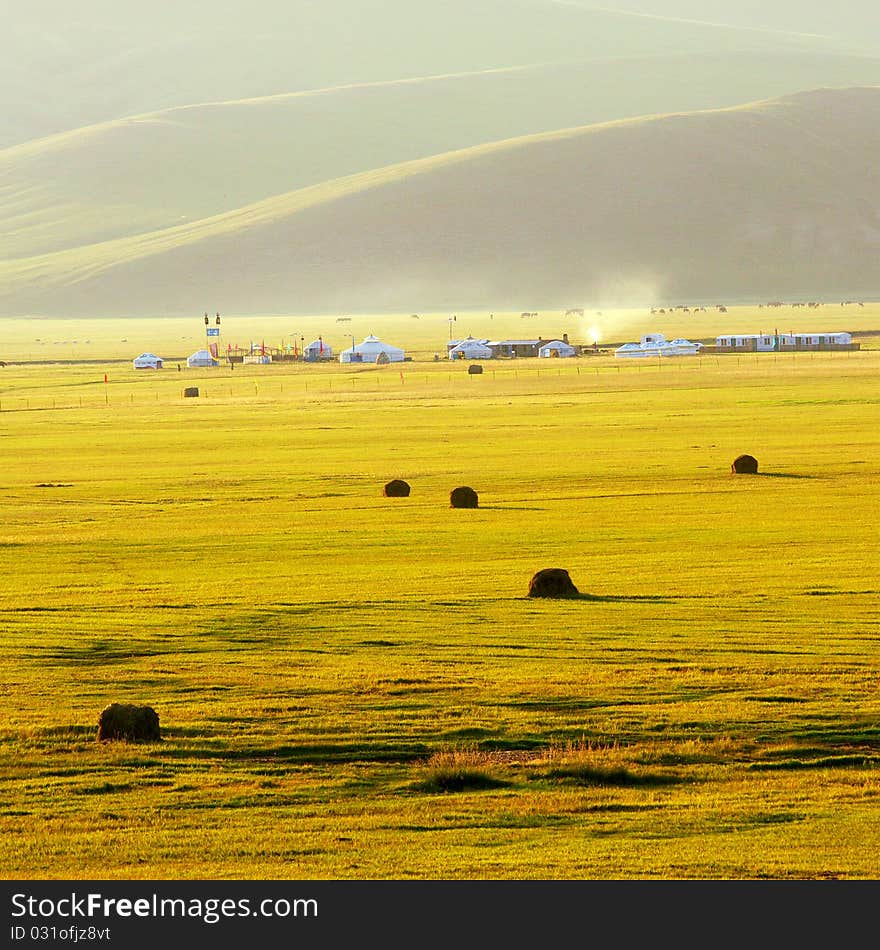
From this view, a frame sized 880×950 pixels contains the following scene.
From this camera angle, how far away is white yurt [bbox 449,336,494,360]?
142500mm

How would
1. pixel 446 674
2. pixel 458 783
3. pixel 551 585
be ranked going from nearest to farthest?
pixel 458 783, pixel 446 674, pixel 551 585

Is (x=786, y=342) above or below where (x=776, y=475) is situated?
above

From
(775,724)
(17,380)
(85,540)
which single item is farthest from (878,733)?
(17,380)

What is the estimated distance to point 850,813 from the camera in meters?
15.3

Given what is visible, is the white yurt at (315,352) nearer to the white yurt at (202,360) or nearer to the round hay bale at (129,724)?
the white yurt at (202,360)

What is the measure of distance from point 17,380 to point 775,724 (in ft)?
377

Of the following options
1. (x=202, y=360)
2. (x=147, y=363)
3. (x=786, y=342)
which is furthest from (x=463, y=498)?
(x=786, y=342)

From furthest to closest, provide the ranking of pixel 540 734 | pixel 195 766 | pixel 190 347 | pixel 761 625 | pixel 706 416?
1. pixel 190 347
2. pixel 706 416
3. pixel 761 625
4. pixel 540 734
5. pixel 195 766

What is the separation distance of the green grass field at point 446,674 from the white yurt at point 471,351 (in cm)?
8825

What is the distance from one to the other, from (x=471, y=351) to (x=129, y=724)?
126m

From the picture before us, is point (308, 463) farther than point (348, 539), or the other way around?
point (308, 463)

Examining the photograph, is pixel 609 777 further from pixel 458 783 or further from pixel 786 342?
pixel 786 342

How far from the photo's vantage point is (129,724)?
59.4 ft

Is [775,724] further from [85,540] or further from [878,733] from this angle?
[85,540]
